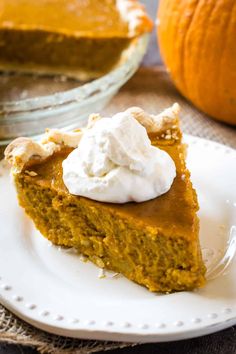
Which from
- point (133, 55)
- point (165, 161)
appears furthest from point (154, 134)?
point (133, 55)

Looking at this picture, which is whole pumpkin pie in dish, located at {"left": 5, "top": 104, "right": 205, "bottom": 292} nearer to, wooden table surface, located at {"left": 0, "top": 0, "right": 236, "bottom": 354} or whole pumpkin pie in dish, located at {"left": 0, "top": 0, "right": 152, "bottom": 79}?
wooden table surface, located at {"left": 0, "top": 0, "right": 236, "bottom": 354}

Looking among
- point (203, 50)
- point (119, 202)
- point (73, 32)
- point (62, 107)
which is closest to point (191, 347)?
point (119, 202)

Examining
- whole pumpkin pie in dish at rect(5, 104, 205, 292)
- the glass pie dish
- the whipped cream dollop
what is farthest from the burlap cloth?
the whipped cream dollop

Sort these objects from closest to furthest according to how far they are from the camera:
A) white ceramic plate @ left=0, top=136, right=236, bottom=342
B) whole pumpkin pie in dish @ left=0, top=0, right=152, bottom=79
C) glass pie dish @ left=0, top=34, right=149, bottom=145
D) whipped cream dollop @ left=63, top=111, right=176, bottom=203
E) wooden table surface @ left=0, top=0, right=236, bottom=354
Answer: white ceramic plate @ left=0, top=136, right=236, bottom=342
wooden table surface @ left=0, top=0, right=236, bottom=354
whipped cream dollop @ left=63, top=111, right=176, bottom=203
glass pie dish @ left=0, top=34, right=149, bottom=145
whole pumpkin pie in dish @ left=0, top=0, right=152, bottom=79

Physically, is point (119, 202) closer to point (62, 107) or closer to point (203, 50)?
point (62, 107)

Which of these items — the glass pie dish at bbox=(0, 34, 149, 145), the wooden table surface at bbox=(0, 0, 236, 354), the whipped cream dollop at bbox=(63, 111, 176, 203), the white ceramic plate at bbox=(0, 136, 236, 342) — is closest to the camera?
the white ceramic plate at bbox=(0, 136, 236, 342)

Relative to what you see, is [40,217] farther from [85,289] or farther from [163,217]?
[163,217]
